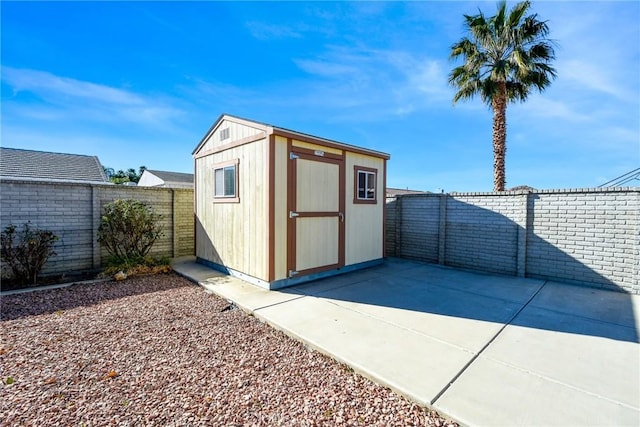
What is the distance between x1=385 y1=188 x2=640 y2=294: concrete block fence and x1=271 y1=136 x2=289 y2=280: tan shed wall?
433 cm

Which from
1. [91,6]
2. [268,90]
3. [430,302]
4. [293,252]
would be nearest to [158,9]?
[91,6]

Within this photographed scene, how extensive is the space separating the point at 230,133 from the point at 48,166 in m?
11.6

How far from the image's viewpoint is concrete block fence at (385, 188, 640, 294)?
4938 mm

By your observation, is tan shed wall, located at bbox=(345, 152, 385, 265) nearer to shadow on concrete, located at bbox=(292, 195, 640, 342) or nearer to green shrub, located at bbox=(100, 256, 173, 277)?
shadow on concrete, located at bbox=(292, 195, 640, 342)

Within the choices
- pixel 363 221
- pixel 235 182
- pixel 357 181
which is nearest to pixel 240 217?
pixel 235 182

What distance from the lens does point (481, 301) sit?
14.1 feet

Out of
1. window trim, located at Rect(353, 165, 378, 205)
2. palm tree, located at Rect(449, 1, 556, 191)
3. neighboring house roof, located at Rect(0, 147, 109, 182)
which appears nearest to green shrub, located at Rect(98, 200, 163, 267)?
window trim, located at Rect(353, 165, 378, 205)

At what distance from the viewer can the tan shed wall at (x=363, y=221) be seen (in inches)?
236

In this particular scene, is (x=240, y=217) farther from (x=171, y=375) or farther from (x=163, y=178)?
(x=163, y=178)

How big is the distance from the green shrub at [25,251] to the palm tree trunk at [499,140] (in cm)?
1171

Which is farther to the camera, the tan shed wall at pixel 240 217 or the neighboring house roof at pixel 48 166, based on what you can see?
the neighboring house roof at pixel 48 166

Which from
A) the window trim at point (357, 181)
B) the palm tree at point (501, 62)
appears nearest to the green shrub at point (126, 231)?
the window trim at point (357, 181)

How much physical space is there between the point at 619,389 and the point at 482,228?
4.73 m

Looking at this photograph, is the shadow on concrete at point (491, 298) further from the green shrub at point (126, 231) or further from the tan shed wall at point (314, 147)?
the green shrub at point (126, 231)
